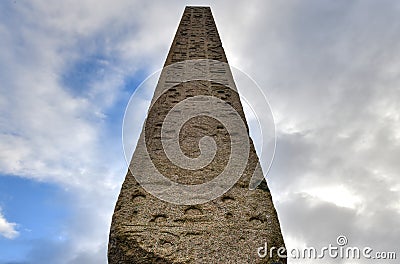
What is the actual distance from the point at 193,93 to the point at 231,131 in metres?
0.63

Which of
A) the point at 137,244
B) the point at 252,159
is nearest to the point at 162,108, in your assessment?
the point at 252,159

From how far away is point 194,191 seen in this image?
112 inches

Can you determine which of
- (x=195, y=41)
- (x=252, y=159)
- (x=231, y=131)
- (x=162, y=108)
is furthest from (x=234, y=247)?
(x=195, y=41)

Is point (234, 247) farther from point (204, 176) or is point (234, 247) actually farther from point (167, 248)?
point (204, 176)

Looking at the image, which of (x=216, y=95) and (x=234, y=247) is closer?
Result: (x=234, y=247)

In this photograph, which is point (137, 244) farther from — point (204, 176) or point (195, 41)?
point (195, 41)

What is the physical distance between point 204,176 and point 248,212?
1.16 ft

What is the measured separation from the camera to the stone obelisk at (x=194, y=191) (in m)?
2.51

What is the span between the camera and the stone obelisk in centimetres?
251

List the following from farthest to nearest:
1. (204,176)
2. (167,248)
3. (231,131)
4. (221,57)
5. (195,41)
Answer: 1. (195,41)
2. (221,57)
3. (231,131)
4. (204,176)
5. (167,248)

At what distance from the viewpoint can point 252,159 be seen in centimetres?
317

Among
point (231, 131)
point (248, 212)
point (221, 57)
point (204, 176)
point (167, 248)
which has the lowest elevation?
point (167, 248)

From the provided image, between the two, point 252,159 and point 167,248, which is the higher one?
point 252,159

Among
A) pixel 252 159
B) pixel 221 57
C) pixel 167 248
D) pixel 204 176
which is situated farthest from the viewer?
pixel 221 57
